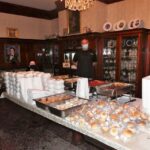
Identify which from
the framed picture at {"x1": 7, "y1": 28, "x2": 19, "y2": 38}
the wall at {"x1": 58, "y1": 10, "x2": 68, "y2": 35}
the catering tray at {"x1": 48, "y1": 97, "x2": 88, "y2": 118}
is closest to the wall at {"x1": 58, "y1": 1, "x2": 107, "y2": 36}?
the wall at {"x1": 58, "y1": 10, "x2": 68, "y2": 35}

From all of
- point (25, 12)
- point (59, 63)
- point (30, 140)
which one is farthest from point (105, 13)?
point (30, 140)

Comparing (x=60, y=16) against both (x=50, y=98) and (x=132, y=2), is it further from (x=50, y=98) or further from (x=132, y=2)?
(x=50, y=98)

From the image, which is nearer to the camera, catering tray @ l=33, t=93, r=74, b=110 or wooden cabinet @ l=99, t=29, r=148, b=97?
catering tray @ l=33, t=93, r=74, b=110

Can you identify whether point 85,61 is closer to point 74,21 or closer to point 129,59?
point 129,59

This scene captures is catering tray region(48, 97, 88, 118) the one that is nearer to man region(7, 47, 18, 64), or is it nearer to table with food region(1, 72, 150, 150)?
table with food region(1, 72, 150, 150)

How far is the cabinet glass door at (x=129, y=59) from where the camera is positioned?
4277mm

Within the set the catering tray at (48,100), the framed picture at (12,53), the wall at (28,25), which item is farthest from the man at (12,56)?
the catering tray at (48,100)

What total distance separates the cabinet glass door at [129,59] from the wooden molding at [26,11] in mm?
3254

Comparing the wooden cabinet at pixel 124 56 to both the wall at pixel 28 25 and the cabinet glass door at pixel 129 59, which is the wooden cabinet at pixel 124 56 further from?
the wall at pixel 28 25

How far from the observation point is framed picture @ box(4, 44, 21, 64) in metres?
6.01

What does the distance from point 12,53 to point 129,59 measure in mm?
4082

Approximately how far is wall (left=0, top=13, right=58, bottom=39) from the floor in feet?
11.9

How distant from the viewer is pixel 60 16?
19.9 feet

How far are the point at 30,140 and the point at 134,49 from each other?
3.28m
